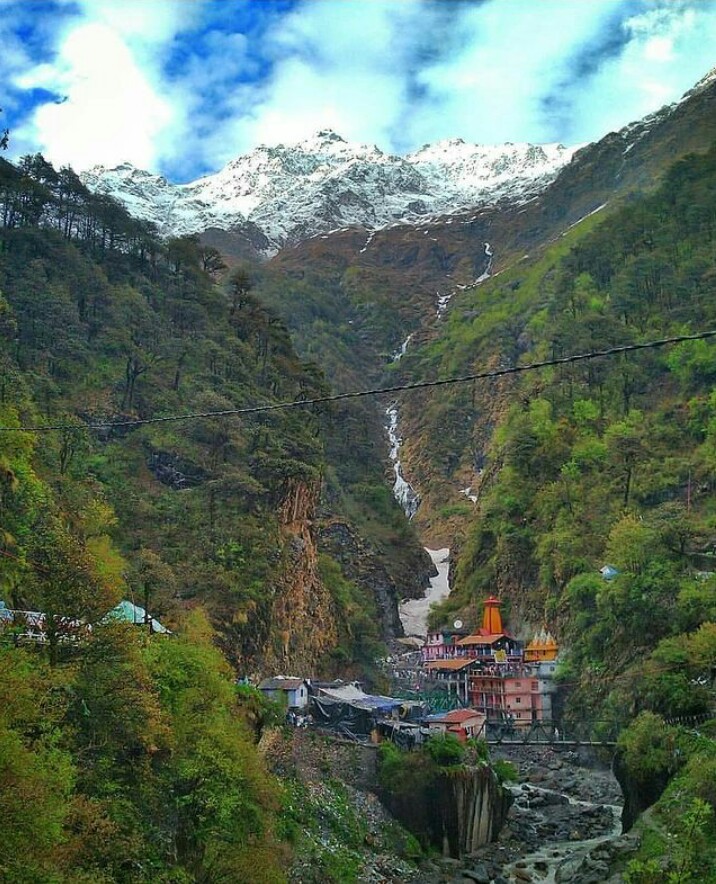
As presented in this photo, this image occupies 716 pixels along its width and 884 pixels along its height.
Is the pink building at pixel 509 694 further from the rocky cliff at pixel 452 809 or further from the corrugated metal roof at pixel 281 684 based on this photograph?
the rocky cliff at pixel 452 809

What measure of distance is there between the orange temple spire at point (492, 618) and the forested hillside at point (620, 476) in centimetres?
142

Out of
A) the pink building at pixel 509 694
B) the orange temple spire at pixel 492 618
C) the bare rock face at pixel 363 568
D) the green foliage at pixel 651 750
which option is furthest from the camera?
the bare rock face at pixel 363 568

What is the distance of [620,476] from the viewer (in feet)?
196

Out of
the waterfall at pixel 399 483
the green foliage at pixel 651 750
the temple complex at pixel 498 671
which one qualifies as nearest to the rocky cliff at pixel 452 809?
the green foliage at pixel 651 750

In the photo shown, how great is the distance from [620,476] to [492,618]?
13.0m

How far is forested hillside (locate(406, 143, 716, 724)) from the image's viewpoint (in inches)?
1725

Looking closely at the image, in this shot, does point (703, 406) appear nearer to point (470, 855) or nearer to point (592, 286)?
Answer: point (592, 286)

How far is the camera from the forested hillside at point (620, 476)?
43.8m

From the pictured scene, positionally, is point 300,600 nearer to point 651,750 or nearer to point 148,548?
point 148,548

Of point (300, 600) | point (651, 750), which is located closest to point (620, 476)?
point (300, 600)

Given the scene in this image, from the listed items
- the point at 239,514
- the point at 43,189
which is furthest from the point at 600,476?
the point at 43,189

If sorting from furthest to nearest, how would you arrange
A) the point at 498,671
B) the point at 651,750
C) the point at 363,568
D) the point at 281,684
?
the point at 363,568 → the point at 498,671 → the point at 281,684 → the point at 651,750

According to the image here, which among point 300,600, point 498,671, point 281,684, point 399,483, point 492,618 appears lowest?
point 281,684

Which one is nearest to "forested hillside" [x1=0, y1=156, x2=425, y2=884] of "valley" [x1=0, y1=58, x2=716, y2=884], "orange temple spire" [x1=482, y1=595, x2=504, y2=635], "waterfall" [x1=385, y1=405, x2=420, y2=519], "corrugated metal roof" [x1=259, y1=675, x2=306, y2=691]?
"valley" [x1=0, y1=58, x2=716, y2=884]
